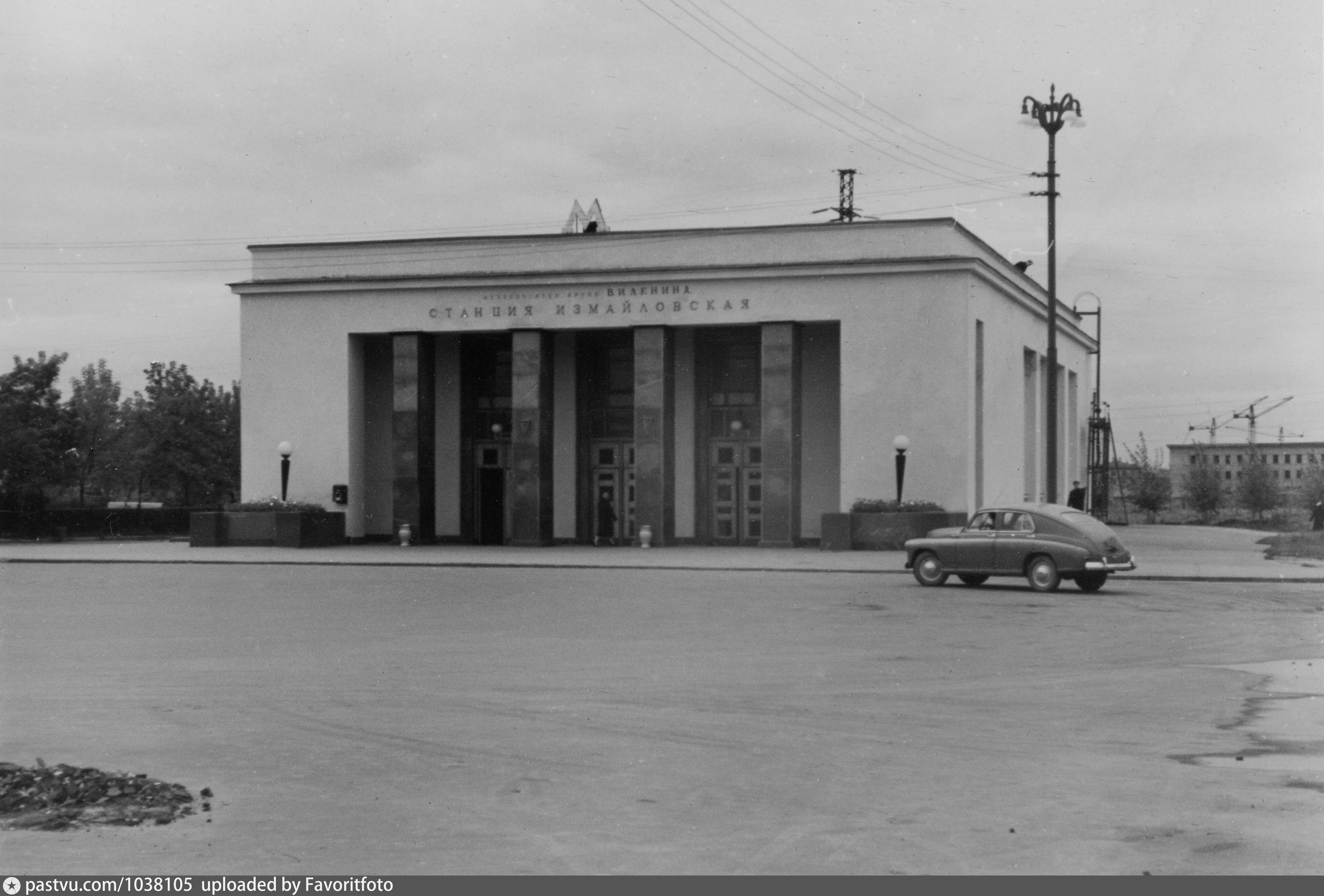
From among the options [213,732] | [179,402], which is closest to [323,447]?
[179,402]

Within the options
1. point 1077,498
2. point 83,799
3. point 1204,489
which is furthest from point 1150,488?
point 83,799

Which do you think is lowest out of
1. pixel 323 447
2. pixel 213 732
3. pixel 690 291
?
pixel 213 732

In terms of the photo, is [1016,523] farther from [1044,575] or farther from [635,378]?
[635,378]

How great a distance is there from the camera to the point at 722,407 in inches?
1811

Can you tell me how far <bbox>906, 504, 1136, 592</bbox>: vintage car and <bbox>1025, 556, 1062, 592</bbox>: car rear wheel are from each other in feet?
0.04

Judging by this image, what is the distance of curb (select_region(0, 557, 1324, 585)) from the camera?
92.1 ft

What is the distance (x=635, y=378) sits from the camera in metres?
44.0

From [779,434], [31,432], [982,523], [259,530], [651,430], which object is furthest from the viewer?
[31,432]

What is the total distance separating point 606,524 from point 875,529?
9543 mm

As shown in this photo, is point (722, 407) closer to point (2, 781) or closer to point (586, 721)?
point (586, 721)

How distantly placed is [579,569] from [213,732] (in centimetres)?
2262

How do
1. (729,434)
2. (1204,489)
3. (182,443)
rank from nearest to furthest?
(729,434) < (182,443) < (1204,489)

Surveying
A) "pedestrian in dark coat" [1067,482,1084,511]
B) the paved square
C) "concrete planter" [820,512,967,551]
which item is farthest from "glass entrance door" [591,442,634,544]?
the paved square

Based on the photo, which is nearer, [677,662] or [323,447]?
[677,662]
